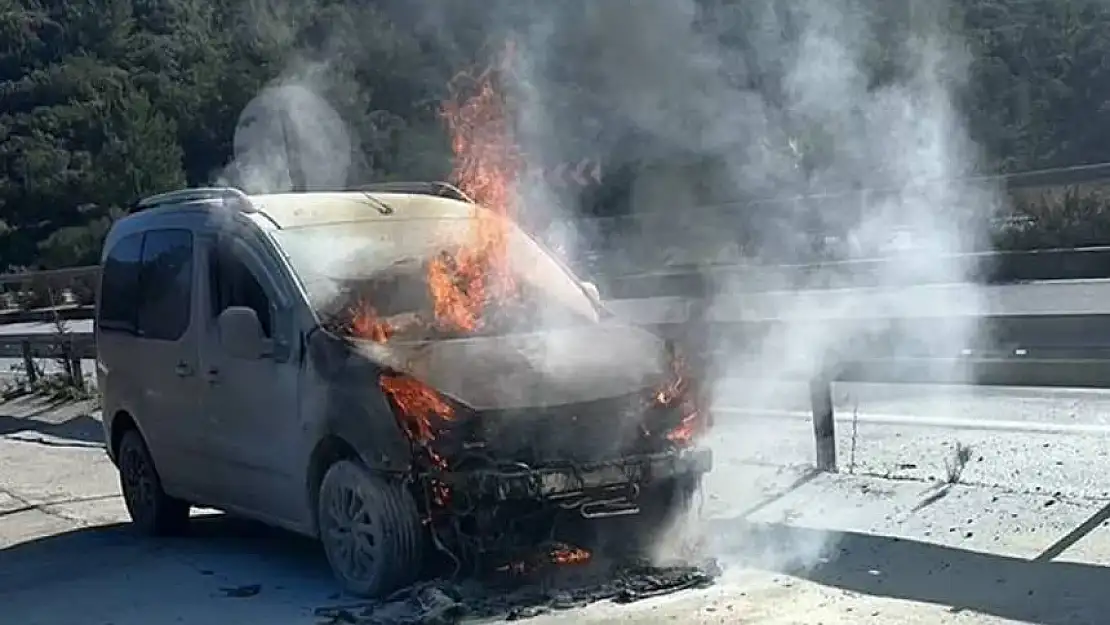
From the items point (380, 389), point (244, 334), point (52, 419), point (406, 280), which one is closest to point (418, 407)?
point (380, 389)

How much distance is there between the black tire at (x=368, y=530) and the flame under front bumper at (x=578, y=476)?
314mm

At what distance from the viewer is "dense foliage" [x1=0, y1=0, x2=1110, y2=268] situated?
9.78 m

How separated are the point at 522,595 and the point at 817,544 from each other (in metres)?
1.47

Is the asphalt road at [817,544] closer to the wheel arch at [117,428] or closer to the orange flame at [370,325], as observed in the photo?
the wheel arch at [117,428]

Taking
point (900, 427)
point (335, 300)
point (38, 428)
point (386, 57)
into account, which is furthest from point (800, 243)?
point (38, 428)

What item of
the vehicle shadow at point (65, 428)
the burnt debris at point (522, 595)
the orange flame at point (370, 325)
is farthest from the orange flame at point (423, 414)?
the vehicle shadow at point (65, 428)

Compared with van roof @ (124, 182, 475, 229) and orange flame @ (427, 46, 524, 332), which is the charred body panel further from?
van roof @ (124, 182, 475, 229)

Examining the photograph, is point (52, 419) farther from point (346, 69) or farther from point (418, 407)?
point (418, 407)

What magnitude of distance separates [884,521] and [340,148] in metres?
8.06

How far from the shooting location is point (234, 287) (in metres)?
7.69

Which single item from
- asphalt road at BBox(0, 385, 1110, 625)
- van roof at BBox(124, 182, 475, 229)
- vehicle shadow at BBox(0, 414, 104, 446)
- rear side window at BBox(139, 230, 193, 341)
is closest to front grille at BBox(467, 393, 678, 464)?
asphalt road at BBox(0, 385, 1110, 625)

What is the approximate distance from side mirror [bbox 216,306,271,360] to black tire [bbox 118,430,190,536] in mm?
1668

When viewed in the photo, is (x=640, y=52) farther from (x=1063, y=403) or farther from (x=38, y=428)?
(x=38, y=428)

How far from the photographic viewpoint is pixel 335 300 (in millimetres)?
7109
